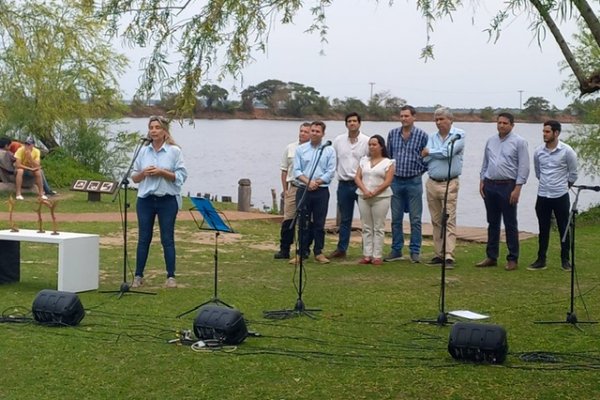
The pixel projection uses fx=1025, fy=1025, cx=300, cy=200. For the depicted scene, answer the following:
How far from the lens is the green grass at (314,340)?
21.6 ft

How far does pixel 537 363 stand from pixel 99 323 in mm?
3618

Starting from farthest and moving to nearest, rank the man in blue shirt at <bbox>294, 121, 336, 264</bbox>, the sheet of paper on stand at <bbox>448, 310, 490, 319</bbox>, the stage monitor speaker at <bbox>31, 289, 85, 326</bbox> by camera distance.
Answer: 1. the man in blue shirt at <bbox>294, 121, 336, 264</bbox>
2. the sheet of paper on stand at <bbox>448, 310, 490, 319</bbox>
3. the stage monitor speaker at <bbox>31, 289, 85, 326</bbox>

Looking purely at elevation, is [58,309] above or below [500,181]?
below

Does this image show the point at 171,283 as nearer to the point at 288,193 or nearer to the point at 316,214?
the point at 316,214

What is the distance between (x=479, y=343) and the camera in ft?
23.0

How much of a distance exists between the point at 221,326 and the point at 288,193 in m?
5.45

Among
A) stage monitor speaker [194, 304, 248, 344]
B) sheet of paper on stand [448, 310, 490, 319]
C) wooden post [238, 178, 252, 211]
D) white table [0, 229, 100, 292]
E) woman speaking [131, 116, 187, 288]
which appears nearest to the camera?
stage monitor speaker [194, 304, 248, 344]

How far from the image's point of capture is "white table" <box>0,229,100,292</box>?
10000mm

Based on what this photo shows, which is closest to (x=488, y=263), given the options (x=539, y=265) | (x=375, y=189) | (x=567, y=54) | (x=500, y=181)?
(x=539, y=265)

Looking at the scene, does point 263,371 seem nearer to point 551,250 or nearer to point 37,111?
point 551,250

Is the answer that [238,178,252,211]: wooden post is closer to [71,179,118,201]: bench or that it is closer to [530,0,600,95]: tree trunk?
[71,179,118,201]: bench

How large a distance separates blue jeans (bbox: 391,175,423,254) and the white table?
13.5 feet

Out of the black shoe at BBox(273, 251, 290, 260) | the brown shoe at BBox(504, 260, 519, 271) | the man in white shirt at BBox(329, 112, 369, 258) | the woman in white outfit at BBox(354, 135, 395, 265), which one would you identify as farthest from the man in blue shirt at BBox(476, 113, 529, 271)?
the black shoe at BBox(273, 251, 290, 260)

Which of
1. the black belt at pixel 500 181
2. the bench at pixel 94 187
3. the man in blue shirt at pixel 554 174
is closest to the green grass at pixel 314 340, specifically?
the man in blue shirt at pixel 554 174
